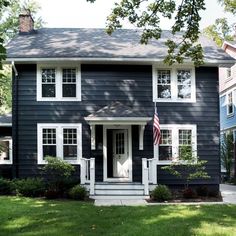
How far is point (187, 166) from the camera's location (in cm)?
1588

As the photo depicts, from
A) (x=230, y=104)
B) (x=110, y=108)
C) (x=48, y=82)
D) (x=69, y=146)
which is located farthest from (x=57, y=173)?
(x=230, y=104)

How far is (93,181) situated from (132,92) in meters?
4.02

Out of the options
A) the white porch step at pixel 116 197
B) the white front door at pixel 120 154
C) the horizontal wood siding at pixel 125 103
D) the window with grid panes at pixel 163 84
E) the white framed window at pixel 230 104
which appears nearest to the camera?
the white porch step at pixel 116 197

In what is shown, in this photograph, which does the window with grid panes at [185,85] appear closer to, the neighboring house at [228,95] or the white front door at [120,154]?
the white front door at [120,154]

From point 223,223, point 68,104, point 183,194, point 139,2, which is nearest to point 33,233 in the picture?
point 223,223

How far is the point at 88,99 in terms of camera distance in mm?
16688

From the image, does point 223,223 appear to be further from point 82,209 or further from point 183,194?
point 183,194

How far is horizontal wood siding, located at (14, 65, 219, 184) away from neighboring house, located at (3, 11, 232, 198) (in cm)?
4

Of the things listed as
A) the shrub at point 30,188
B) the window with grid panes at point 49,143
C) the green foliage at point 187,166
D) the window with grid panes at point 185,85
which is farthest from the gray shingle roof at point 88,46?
the shrub at point 30,188

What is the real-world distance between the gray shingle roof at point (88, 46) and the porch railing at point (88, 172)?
417cm

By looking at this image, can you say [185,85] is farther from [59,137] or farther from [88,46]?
[59,137]

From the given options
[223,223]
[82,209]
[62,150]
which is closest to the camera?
[223,223]

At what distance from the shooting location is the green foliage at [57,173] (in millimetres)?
14922

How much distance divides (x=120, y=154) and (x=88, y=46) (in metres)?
4.81
